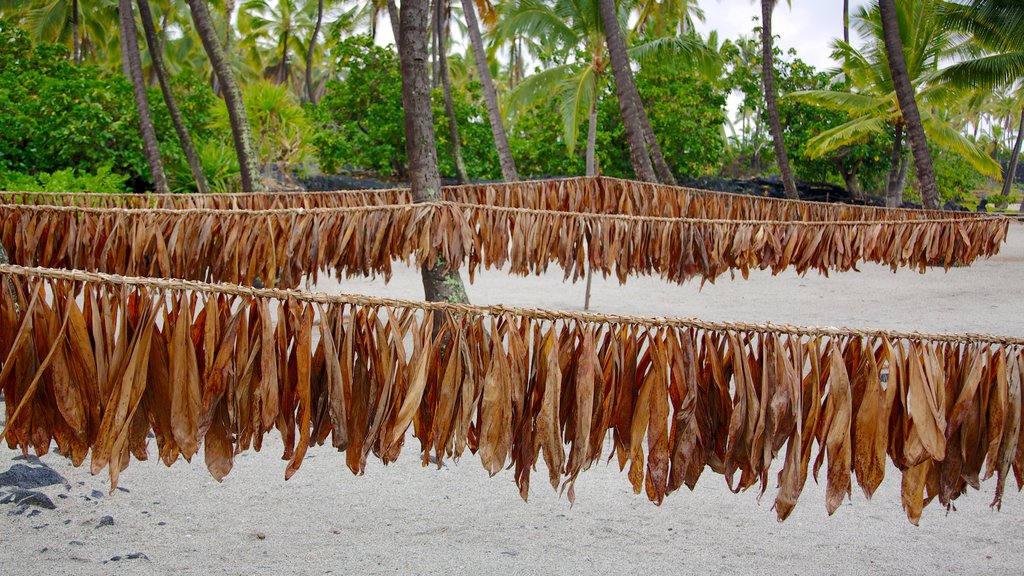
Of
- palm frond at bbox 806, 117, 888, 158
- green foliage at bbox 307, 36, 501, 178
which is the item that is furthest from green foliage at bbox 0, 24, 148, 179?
palm frond at bbox 806, 117, 888, 158

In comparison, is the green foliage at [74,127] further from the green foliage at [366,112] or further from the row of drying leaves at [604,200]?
the row of drying leaves at [604,200]

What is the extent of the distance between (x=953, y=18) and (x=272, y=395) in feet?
45.3

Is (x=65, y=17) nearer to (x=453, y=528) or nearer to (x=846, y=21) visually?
(x=846, y=21)

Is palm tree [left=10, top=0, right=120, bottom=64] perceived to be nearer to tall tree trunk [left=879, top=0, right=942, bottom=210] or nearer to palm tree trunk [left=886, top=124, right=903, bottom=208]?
tall tree trunk [left=879, top=0, right=942, bottom=210]

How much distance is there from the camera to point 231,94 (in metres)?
8.14

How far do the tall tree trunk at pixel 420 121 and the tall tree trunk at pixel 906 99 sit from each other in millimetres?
6632

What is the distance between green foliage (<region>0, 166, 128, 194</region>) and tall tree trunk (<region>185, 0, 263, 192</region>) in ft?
9.99

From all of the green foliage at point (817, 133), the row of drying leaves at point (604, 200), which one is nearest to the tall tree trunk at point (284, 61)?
the green foliage at point (817, 133)

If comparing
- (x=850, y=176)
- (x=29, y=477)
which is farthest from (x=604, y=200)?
(x=850, y=176)

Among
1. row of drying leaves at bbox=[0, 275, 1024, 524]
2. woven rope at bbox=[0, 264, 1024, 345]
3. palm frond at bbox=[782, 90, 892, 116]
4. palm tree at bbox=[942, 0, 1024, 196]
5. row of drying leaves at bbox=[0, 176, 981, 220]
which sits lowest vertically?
row of drying leaves at bbox=[0, 275, 1024, 524]

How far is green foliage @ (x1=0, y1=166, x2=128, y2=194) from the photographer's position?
33.8ft

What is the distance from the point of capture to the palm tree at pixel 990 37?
11242 mm

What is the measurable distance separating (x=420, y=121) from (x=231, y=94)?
4.15 m

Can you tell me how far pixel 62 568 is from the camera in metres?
2.58
